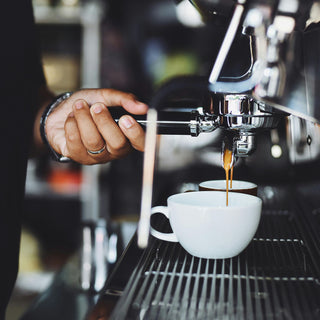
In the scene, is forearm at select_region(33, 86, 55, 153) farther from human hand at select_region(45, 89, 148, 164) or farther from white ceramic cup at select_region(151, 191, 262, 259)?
white ceramic cup at select_region(151, 191, 262, 259)

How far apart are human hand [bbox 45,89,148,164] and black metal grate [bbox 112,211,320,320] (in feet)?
0.71

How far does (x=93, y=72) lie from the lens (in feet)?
7.32

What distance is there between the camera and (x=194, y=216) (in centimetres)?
57

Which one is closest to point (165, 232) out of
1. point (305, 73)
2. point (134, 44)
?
point (305, 73)

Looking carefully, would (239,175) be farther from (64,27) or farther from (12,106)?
(64,27)

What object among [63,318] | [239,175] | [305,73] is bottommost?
[63,318]

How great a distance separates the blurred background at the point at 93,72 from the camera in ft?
7.30

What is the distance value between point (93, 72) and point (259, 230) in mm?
1701

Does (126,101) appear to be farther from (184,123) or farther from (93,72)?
(93,72)

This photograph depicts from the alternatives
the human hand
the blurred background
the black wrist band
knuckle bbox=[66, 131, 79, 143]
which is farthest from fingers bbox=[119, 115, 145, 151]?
the blurred background

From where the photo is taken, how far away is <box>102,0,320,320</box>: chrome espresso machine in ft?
1.43

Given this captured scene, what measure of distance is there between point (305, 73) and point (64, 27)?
2.07 metres

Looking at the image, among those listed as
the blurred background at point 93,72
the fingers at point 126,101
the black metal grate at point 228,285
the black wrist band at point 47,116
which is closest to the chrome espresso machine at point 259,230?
the black metal grate at point 228,285

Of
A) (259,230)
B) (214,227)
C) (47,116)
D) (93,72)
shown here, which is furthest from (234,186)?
(93,72)
